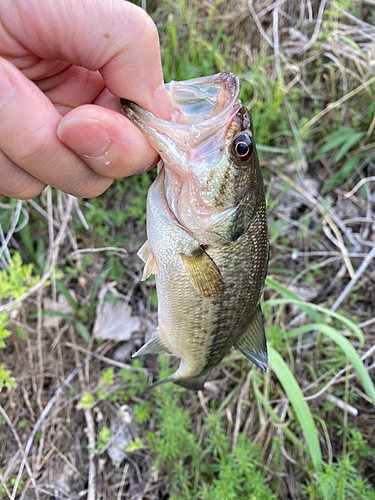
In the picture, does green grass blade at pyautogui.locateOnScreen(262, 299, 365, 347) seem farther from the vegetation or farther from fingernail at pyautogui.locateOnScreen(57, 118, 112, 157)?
fingernail at pyautogui.locateOnScreen(57, 118, 112, 157)

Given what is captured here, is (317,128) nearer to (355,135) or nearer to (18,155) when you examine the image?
(355,135)

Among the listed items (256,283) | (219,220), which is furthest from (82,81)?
(256,283)

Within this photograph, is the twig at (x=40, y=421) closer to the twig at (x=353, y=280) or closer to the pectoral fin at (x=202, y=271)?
the pectoral fin at (x=202, y=271)

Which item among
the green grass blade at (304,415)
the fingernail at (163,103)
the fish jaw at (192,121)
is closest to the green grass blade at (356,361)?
the green grass blade at (304,415)

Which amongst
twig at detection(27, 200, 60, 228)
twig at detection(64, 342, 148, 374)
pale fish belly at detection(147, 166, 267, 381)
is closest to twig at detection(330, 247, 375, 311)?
pale fish belly at detection(147, 166, 267, 381)

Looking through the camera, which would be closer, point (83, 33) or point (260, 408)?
point (83, 33)

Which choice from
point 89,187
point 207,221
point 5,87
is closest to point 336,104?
point 207,221
